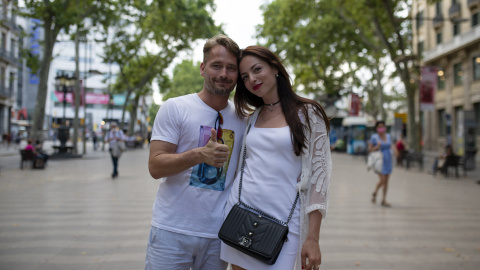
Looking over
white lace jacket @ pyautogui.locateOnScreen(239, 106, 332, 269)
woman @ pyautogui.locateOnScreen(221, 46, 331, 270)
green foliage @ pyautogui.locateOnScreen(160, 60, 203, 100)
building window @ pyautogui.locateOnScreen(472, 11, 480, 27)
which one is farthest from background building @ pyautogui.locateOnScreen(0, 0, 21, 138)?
white lace jacket @ pyautogui.locateOnScreen(239, 106, 332, 269)

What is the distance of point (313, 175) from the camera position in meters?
2.12

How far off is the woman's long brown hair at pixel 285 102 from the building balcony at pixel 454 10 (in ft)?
109

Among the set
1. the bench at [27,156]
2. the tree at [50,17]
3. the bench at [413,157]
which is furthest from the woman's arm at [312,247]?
the bench at [413,157]

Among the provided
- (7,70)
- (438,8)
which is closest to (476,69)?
(438,8)

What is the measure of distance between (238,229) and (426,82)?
1918cm

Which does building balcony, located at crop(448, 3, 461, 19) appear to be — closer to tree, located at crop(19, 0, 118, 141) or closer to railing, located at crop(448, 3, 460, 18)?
railing, located at crop(448, 3, 460, 18)

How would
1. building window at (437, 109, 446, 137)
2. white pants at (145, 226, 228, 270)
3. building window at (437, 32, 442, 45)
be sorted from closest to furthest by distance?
white pants at (145, 226, 228, 270) → building window at (437, 109, 446, 137) → building window at (437, 32, 442, 45)

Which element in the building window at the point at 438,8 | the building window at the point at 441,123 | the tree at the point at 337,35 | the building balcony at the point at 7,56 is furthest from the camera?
the building balcony at the point at 7,56

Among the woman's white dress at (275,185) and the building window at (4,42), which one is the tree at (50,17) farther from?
the building window at (4,42)

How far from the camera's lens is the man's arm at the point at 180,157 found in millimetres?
1943

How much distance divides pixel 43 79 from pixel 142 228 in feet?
44.5

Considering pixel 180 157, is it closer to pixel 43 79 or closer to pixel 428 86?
pixel 43 79

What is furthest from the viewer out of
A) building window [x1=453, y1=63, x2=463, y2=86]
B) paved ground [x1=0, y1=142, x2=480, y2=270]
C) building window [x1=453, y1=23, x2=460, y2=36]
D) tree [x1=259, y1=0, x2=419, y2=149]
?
building window [x1=453, y1=23, x2=460, y2=36]

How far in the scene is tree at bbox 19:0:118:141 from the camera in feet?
49.1
